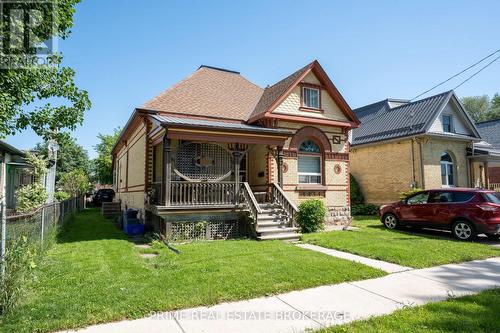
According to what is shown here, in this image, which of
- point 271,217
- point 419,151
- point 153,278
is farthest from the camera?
point 419,151

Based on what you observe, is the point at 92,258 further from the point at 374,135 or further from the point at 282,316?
the point at 374,135

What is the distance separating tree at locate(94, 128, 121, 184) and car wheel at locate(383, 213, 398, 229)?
34.9m

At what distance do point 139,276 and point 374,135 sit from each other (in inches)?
806

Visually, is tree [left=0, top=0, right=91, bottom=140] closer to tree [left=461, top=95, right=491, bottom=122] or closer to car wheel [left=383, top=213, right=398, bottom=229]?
car wheel [left=383, top=213, right=398, bottom=229]

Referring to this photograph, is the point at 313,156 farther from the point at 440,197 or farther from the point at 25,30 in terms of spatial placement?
the point at 25,30

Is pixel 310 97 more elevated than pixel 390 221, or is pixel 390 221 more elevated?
pixel 310 97

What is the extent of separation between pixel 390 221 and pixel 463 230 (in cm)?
319

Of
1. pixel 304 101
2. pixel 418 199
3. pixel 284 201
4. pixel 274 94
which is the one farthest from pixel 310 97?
pixel 418 199

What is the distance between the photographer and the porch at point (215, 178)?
1091cm

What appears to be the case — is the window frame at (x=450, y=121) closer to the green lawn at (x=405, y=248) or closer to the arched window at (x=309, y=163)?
the arched window at (x=309, y=163)

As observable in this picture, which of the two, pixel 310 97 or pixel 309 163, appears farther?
pixel 310 97

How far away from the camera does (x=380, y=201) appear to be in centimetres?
2148

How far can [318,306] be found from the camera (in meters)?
5.07

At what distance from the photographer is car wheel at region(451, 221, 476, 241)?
35.8ft
